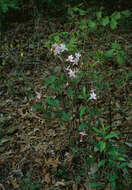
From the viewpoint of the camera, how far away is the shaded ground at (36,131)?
75.6 inches

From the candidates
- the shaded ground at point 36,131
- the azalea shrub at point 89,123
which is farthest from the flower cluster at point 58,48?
the shaded ground at point 36,131

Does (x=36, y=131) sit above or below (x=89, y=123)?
below

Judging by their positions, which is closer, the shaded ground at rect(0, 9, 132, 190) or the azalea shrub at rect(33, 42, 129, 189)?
the azalea shrub at rect(33, 42, 129, 189)

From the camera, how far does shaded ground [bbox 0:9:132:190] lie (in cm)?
192

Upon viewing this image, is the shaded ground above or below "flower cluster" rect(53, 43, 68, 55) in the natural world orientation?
below

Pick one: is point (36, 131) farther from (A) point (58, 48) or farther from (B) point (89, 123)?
(A) point (58, 48)

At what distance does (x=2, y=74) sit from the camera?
3.41 metres

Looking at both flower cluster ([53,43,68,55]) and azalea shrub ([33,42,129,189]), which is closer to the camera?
azalea shrub ([33,42,129,189])

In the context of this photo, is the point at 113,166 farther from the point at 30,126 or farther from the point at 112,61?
the point at 112,61

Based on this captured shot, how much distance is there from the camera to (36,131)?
238cm

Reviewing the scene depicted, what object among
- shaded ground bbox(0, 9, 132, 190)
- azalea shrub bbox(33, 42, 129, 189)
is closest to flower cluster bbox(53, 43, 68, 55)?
azalea shrub bbox(33, 42, 129, 189)

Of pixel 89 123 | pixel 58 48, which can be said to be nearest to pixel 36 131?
pixel 89 123

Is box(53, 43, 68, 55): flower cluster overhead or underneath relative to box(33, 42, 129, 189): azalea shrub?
overhead

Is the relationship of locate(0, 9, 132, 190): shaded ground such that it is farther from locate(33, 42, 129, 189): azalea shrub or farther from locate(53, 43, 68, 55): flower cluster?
locate(53, 43, 68, 55): flower cluster
